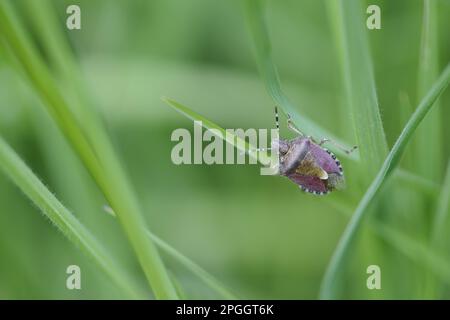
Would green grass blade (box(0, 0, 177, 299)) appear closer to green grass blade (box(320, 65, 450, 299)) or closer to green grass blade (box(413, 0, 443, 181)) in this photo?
green grass blade (box(320, 65, 450, 299))

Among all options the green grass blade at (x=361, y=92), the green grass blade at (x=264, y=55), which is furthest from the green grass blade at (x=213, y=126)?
the green grass blade at (x=361, y=92)

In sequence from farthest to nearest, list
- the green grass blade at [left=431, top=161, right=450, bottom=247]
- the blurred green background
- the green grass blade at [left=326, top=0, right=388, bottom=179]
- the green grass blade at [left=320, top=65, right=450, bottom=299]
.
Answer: the blurred green background
the green grass blade at [left=431, top=161, right=450, bottom=247]
the green grass blade at [left=326, top=0, right=388, bottom=179]
the green grass blade at [left=320, top=65, right=450, bottom=299]

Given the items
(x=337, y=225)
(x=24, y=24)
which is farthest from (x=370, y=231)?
(x=24, y=24)

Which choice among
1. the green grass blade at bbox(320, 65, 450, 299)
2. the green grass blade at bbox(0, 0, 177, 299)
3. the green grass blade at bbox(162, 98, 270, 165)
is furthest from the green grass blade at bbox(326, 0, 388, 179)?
the green grass blade at bbox(0, 0, 177, 299)

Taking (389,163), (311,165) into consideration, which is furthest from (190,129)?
(389,163)

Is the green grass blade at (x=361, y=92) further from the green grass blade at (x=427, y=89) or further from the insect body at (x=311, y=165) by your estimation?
the green grass blade at (x=427, y=89)

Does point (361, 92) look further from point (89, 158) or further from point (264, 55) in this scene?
point (89, 158)
